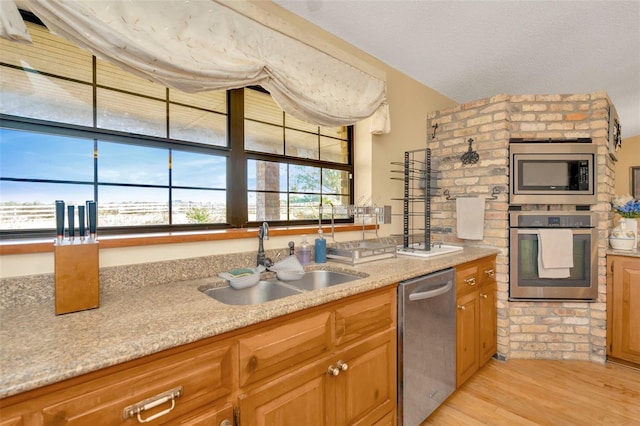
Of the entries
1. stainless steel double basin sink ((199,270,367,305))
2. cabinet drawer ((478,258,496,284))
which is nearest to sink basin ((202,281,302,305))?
stainless steel double basin sink ((199,270,367,305))

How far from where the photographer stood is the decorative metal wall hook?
2.69 meters

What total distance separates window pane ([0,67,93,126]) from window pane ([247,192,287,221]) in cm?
92

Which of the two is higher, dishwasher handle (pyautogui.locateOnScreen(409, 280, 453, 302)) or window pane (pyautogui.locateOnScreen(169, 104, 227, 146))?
window pane (pyautogui.locateOnScreen(169, 104, 227, 146))

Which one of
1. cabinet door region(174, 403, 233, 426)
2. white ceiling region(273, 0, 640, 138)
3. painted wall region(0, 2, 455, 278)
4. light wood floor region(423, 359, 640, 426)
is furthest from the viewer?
white ceiling region(273, 0, 640, 138)

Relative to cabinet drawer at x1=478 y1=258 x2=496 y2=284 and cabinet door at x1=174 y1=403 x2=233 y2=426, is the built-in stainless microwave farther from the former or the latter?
cabinet door at x1=174 y1=403 x2=233 y2=426

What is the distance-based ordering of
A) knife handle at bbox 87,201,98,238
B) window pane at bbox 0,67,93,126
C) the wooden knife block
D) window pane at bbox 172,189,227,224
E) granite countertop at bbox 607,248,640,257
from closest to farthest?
the wooden knife block, knife handle at bbox 87,201,98,238, window pane at bbox 0,67,93,126, window pane at bbox 172,189,227,224, granite countertop at bbox 607,248,640,257

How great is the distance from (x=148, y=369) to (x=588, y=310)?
125 inches

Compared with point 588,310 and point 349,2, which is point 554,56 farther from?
point 588,310

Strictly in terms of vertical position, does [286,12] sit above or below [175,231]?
above

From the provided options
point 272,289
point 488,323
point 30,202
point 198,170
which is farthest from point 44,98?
point 488,323

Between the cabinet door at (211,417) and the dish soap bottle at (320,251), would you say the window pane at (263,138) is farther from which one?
the cabinet door at (211,417)

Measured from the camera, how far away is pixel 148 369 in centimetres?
81

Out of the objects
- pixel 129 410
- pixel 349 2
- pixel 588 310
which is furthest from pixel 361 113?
pixel 588 310

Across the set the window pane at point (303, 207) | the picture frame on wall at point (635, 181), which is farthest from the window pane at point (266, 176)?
the picture frame on wall at point (635, 181)
